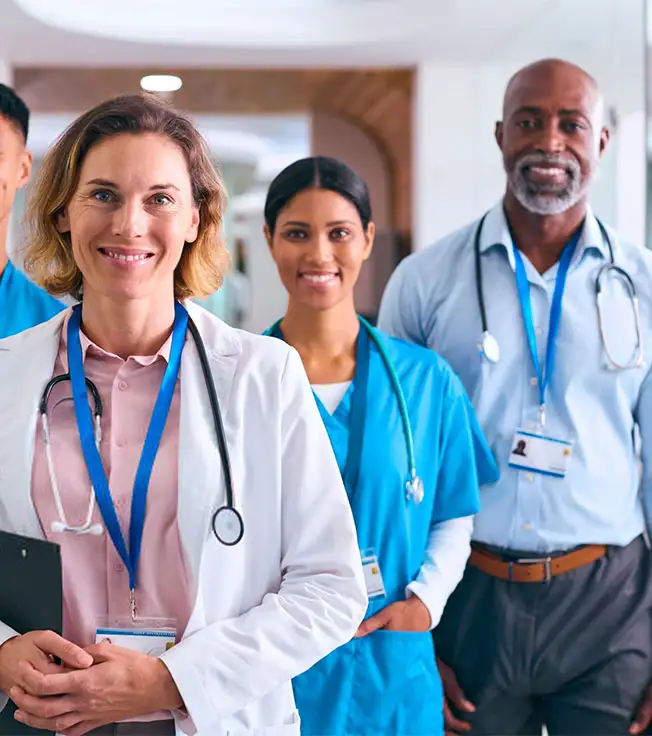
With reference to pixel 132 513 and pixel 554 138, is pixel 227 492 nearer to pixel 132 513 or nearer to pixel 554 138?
pixel 132 513

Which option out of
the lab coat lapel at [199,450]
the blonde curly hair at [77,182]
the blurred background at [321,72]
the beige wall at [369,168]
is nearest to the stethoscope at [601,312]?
the beige wall at [369,168]

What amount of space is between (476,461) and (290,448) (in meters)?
0.82

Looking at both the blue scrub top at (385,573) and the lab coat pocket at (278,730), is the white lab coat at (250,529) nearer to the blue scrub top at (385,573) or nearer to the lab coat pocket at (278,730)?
the lab coat pocket at (278,730)

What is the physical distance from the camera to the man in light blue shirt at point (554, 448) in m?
2.04

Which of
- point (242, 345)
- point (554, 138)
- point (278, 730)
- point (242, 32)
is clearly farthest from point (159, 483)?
point (242, 32)

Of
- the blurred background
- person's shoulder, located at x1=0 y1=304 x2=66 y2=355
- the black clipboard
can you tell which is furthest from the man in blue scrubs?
the blurred background

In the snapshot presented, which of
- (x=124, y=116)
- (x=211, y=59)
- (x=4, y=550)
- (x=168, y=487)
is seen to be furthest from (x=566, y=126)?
(x=211, y=59)

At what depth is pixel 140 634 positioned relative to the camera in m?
1.23

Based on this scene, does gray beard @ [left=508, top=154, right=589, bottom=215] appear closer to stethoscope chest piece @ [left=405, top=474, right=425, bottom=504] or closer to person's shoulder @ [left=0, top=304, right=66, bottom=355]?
stethoscope chest piece @ [left=405, top=474, right=425, bottom=504]

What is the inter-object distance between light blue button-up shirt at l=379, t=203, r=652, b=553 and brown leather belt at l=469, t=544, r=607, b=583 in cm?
2

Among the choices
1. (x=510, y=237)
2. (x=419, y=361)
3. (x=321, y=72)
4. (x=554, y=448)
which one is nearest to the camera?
(x=419, y=361)

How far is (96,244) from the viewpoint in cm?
129

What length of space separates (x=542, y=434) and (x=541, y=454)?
0.05 metres

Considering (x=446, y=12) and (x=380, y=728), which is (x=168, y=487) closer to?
(x=380, y=728)
